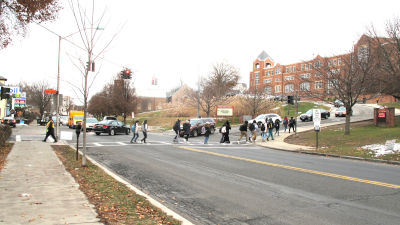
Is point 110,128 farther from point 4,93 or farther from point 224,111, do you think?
point 224,111

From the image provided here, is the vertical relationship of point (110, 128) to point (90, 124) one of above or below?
below

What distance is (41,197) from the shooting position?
666cm

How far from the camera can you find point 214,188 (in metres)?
8.31

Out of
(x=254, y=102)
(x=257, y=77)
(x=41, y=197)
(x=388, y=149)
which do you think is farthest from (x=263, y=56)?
(x=41, y=197)

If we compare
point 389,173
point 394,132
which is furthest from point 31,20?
point 394,132

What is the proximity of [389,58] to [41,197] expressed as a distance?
27208 millimetres

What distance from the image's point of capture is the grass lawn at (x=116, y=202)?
17.6 ft

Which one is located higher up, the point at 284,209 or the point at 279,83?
the point at 279,83

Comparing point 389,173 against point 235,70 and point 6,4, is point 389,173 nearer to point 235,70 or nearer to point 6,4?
point 6,4

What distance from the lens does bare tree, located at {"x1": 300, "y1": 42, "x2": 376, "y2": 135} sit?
24.1m

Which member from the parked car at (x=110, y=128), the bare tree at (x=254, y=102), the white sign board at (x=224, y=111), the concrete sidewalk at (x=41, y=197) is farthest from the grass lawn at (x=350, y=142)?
the bare tree at (x=254, y=102)

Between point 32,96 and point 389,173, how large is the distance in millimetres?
88750

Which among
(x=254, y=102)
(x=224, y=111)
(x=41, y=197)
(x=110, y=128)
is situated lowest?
(x=41, y=197)

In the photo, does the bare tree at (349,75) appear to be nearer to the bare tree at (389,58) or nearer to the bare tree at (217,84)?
the bare tree at (389,58)
